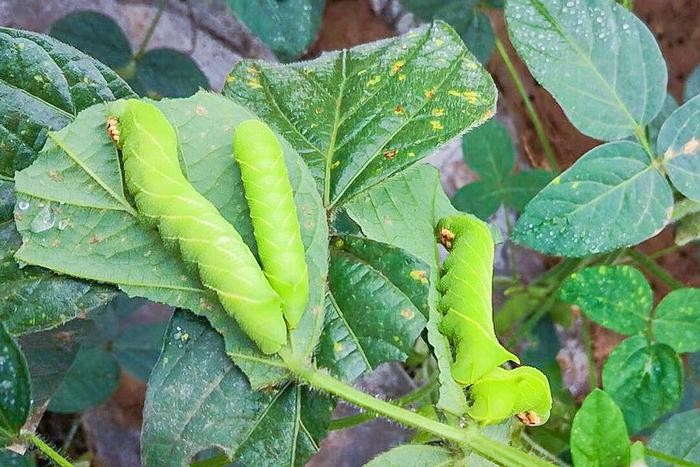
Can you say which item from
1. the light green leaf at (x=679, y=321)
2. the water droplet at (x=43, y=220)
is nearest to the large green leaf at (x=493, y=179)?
the light green leaf at (x=679, y=321)

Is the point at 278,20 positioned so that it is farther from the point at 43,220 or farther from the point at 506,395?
the point at 506,395

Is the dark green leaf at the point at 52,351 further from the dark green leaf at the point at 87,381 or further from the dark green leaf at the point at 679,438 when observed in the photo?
the dark green leaf at the point at 679,438

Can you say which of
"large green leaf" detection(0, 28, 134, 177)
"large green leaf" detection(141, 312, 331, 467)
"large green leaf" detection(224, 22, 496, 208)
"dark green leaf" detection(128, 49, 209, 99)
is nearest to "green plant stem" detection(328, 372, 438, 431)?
"large green leaf" detection(141, 312, 331, 467)

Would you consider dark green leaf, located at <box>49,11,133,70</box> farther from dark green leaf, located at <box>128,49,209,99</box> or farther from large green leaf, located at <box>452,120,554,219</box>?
large green leaf, located at <box>452,120,554,219</box>

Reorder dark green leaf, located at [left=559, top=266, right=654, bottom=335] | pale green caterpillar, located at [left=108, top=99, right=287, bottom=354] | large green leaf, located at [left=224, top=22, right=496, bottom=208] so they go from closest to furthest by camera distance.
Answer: pale green caterpillar, located at [left=108, top=99, right=287, bottom=354], large green leaf, located at [left=224, top=22, right=496, bottom=208], dark green leaf, located at [left=559, top=266, right=654, bottom=335]

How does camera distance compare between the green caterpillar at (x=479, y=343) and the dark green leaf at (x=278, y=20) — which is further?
the dark green leaf at (x=278, y=20)
